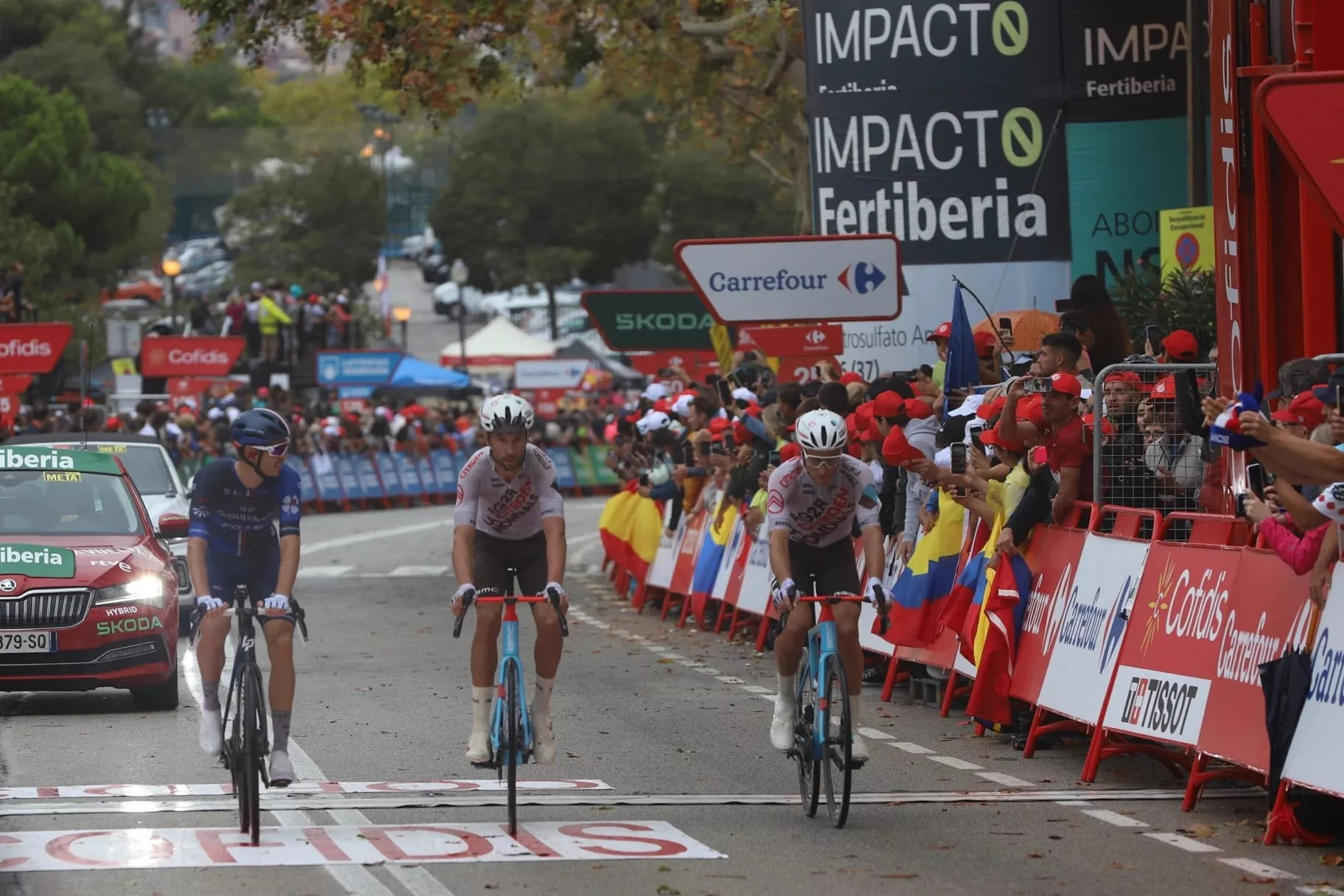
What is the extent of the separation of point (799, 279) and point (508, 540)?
8879 millimetres

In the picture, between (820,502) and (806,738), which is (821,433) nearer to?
(820,502)

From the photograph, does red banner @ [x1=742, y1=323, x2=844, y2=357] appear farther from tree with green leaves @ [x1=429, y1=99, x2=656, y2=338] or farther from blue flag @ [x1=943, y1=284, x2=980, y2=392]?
tree with green leaves @ [x1=429, y1=99, x2=656, y2=338]

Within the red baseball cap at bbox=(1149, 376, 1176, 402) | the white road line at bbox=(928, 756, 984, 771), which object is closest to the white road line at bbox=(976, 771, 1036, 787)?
the white road line at bbox=(928, 756, 984, 771)

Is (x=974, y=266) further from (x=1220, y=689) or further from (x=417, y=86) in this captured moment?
(x=1220, y=689)

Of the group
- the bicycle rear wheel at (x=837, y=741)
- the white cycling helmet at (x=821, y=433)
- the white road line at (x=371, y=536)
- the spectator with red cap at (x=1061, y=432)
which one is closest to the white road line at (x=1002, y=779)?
the bicycle rear wheel at (x=837, y=741)

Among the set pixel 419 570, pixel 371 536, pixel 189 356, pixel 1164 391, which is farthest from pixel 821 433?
pixel 189 356

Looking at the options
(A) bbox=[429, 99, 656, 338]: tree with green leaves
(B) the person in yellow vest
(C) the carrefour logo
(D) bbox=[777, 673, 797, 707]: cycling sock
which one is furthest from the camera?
(A) bbox=[429, 99, 656, 338]: tree with green leaves

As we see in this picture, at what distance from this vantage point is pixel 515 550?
10.9m

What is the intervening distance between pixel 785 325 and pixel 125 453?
661cm

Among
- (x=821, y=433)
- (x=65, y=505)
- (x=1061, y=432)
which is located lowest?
(x=65, y=505)

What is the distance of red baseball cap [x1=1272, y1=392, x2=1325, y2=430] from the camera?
9.57 meters

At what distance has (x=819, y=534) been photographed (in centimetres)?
1101

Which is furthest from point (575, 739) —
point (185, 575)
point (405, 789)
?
point (185, 575)

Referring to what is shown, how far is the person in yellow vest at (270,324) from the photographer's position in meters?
50.4
